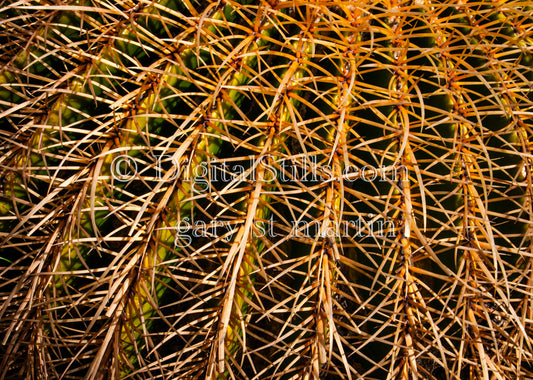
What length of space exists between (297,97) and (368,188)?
7.8 inches

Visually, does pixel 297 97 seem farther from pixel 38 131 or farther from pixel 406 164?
pixel 38 131

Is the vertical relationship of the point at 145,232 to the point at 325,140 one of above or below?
below

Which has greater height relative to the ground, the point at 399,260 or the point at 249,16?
the point at 249,16

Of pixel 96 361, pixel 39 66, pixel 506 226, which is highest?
pixel 39 66

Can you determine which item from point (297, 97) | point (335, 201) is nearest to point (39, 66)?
point (297, 97)

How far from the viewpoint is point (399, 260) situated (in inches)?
26.6

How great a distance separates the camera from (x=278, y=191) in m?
0.72

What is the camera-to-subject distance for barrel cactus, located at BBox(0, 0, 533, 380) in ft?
2.08

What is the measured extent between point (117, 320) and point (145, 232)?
14 centimetres

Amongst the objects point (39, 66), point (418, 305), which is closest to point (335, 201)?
point (418, 305)

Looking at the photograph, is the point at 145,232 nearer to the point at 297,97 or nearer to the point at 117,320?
the point at 117,320

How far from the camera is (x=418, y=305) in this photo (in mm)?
659

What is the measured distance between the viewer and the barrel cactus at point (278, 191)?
0.63 meters

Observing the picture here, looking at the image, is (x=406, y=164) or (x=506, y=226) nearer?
(x=406, y=164)
